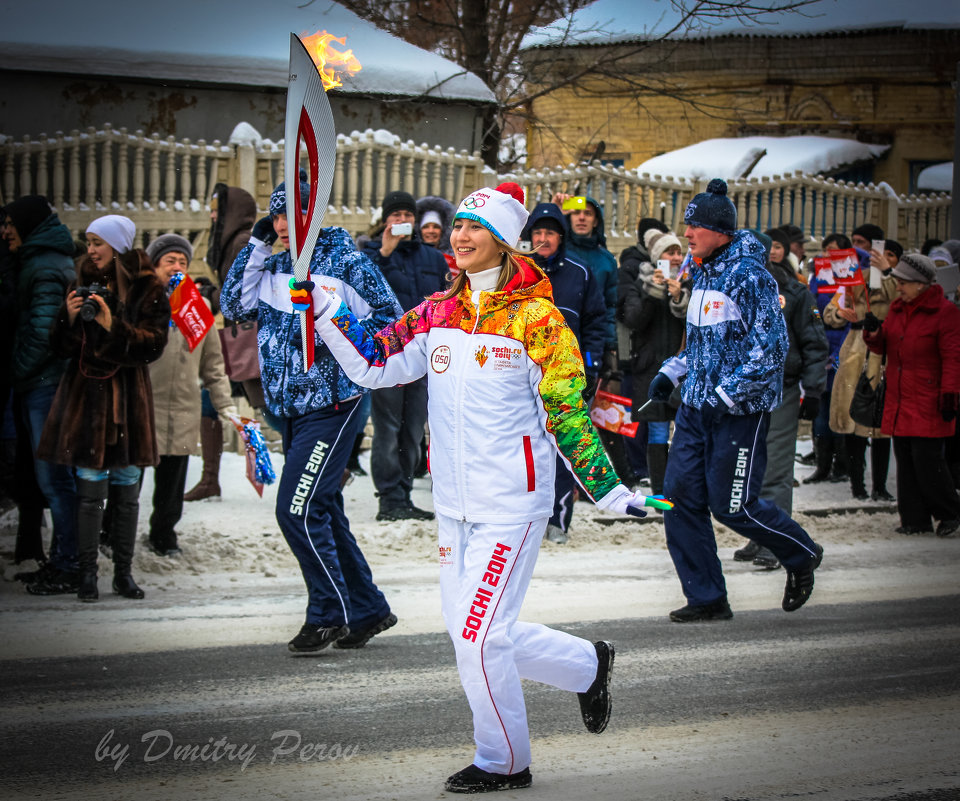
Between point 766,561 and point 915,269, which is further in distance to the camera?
point 915,269

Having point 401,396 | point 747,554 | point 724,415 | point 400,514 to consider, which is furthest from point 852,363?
point 724,415

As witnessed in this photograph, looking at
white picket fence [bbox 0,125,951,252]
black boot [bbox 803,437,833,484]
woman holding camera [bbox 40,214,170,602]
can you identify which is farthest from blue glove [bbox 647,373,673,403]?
white picket fence [bbox 0,125,951,252]

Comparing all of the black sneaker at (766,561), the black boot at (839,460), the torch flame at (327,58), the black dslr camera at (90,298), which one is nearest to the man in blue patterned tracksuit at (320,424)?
the torch flame at (327,58)

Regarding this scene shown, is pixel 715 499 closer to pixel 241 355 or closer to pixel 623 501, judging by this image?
pixel 623 501

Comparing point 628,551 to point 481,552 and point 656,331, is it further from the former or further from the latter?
point 481,552

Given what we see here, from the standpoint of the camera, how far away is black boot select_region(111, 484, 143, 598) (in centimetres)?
670

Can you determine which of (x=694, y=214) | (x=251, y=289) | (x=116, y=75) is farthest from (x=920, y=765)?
(x=116, y=75)

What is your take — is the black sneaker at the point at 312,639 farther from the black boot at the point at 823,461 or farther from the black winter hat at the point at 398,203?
the black boot at the point at 823,461

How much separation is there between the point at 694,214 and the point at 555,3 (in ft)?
43.2

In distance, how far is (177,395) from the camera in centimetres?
796

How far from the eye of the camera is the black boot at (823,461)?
11.1 metres

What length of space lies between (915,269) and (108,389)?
5863 mm

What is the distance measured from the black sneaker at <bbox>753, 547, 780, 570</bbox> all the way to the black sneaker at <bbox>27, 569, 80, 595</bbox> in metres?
4.22

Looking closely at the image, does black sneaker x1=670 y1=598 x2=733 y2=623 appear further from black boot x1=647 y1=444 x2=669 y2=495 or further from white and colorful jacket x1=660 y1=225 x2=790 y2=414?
black boot x1=647 y1=444 x2=669 y2=495
